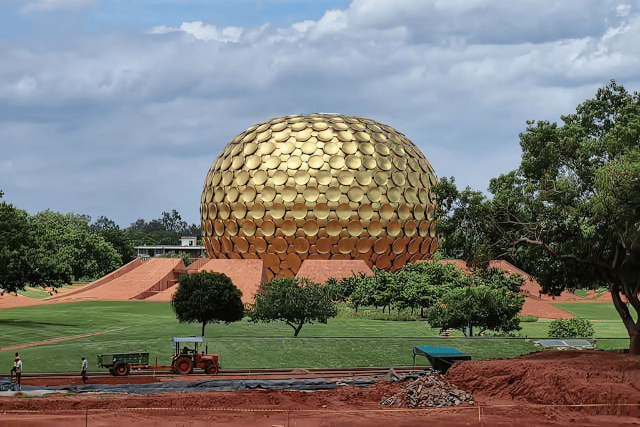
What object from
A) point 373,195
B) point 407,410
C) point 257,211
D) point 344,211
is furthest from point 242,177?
point 407,410

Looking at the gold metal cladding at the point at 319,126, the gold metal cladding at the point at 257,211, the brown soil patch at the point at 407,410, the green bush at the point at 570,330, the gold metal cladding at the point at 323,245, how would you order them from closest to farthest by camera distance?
the brown soil patch at the point at 407,410
the green bush at the point at 570,330
the gold metal cladding at the point at 323,245
the gold metal cladding at the point at 257,211
the gold metal cladding at the point at 319,126

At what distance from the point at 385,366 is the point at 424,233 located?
25.2 metres

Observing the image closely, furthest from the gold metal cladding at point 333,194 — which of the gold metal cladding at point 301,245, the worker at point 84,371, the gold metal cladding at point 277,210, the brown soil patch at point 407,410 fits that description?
the worker at point 84,371

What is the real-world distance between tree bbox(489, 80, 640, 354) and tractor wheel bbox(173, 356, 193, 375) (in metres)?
9.58

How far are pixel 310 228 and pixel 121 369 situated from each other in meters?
24.6

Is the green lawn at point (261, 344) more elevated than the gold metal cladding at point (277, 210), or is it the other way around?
the gold metal cladding at point (277, 210)

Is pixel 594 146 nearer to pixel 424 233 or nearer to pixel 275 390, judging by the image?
pixel 275 390

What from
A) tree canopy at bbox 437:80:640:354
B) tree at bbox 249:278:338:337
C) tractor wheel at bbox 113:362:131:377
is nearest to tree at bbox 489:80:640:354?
tree canopy at bbox 437:80:640:354

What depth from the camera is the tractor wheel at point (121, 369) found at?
21.0 meters

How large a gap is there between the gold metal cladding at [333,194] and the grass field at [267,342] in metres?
12.6

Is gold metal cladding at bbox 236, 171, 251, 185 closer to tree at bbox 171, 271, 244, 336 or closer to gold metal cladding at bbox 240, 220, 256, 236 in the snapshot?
gold metal cladding at bbox 240, 220, 256, 236

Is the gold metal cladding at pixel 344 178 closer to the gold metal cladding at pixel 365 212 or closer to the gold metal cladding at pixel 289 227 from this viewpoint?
the gold metal cladding at pixel 365 212

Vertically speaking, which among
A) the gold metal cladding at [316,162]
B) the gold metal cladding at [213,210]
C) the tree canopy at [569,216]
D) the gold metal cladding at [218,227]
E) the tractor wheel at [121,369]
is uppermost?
the gold metal cladding at [316,162]

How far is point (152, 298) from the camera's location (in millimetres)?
45500
